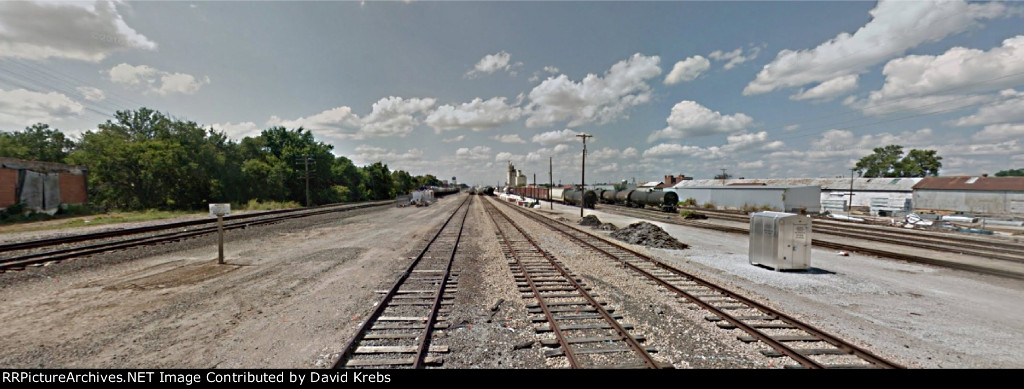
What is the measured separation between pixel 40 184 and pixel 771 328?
154ft

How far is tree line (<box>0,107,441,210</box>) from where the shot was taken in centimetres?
3569

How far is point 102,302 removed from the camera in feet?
26.4

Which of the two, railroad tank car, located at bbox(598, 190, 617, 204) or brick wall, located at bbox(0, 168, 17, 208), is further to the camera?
railroad tank car, located at bbox(598, 190, 617, 204)

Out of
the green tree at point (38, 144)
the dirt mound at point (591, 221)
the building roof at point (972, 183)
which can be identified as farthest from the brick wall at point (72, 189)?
the building roof at point (972, 183)

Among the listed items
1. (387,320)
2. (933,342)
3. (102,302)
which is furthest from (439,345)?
(933,342)

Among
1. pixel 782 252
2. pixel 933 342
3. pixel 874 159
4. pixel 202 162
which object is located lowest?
pixel 933 342

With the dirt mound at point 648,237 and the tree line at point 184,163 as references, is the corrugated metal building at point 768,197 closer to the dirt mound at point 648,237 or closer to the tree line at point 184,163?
the dirt mound at point 648,237

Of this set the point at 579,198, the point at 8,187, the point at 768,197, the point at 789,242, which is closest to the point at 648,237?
the point at 789,242

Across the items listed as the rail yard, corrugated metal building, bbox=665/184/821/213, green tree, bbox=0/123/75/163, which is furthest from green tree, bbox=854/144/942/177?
green tree, bbox=0/123/75/163

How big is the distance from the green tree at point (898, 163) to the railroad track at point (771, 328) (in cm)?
10443

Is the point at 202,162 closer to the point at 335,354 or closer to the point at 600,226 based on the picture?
the point at 600,226

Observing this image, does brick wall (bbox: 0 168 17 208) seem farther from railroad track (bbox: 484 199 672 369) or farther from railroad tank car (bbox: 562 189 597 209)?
railroad tank car (bbox: 562 189 597 209)

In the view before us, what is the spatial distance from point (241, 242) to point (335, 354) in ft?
46.5

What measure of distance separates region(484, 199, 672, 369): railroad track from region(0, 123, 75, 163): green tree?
63.2m
